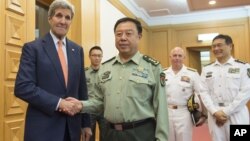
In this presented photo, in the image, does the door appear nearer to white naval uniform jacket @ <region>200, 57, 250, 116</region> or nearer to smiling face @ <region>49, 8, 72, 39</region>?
smiling face @ <region>49, 8, 72, 39</region>

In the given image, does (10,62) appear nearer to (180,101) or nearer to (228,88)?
(180,101)

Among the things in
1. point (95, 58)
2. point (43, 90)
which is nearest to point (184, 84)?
point (95, 58)

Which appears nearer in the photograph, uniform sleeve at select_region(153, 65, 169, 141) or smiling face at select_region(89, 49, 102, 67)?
uniform sleeve at select_region(153, 65, 169, 141)

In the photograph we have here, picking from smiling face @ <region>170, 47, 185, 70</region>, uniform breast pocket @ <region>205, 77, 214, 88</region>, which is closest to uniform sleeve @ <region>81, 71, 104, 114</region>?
uniform breast pocket @ <region>205, 77, 214, 88</region>

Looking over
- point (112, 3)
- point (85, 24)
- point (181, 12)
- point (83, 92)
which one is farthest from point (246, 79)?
point (181, 12)

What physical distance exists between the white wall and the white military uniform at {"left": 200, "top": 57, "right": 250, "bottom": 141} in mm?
2330

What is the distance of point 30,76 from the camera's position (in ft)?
5.21

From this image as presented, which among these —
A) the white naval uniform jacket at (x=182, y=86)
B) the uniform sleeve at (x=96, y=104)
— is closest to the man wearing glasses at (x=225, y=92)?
the white naval uniform jacket at (x=182, y=86)

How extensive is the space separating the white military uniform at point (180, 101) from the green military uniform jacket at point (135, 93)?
1.46 metres

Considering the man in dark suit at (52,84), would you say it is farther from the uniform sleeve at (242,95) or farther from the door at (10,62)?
the uniform sleeve at (242,95)

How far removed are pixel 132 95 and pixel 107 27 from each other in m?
3.56

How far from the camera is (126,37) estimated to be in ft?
5.46

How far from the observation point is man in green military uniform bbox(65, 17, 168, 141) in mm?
1602

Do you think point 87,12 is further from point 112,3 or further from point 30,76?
point 30,76
